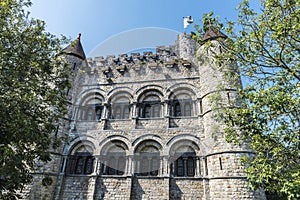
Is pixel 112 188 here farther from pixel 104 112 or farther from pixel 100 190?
pixel 104 112

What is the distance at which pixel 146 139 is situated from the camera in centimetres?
1154

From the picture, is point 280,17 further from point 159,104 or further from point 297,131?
point 159,104

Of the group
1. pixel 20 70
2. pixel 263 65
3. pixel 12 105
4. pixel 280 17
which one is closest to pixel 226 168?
pixel 263 65

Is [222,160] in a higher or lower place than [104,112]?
lower

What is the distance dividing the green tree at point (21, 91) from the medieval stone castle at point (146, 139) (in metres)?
1.62

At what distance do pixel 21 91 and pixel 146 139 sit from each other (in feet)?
22.0

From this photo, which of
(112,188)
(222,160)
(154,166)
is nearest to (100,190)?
(112,188)

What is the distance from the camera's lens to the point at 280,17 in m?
6.27

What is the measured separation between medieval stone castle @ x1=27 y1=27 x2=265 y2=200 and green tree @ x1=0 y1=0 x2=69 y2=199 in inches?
63.8

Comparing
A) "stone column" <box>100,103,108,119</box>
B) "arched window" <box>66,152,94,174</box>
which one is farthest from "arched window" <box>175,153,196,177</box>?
"stone column" <box>100,103,108,119</box>

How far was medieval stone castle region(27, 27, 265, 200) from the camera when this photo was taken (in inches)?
394

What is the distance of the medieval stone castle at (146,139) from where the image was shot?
1001 centimetres

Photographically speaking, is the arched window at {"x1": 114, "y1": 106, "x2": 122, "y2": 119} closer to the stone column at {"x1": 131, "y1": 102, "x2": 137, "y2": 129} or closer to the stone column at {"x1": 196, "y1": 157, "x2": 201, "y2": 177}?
the stone column at {"x1": 131, "y1": 102, "x2": 137, "y2": 129}

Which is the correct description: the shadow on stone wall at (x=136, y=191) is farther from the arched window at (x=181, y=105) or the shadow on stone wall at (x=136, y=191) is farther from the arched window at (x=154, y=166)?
the arched window at (x=181, y=105)
